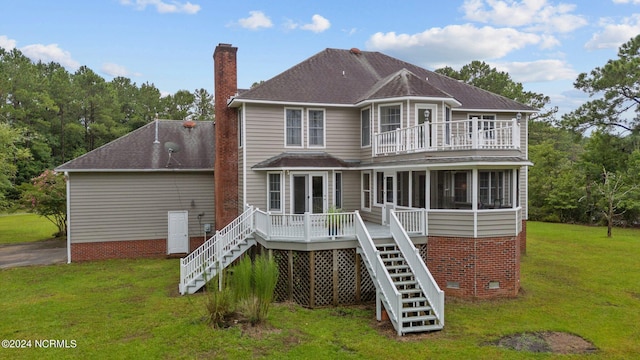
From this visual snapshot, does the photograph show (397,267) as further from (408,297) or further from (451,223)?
(451,223)

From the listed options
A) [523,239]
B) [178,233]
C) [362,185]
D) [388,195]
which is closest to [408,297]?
[388,195]

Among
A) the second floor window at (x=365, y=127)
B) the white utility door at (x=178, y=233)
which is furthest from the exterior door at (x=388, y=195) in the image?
the white utility door at (x=178, y=233)

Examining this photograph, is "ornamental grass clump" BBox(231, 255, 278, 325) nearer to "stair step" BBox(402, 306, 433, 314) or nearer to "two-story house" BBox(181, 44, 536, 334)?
"two-story house" BBox(181, 44, 536, 334)

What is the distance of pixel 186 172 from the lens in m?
18.7

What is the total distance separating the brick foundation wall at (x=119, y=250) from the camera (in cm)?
1744

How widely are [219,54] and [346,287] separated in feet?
34.8

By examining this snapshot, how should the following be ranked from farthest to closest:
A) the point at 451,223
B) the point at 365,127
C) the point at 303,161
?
the point at 365,127 < the point at 303,161 < the point at 451,223

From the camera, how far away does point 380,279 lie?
1016 cm

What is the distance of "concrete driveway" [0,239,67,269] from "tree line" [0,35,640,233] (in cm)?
448

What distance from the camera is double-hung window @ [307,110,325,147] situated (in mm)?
15914

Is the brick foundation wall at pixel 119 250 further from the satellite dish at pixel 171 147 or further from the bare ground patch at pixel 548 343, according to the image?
the bare ground patch at pixel 548 343

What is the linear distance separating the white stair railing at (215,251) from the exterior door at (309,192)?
2054 millimetres

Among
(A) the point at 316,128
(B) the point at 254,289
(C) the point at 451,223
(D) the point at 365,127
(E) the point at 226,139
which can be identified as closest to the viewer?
(B) the point at 254,289

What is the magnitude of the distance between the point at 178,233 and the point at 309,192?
23.4 feet
